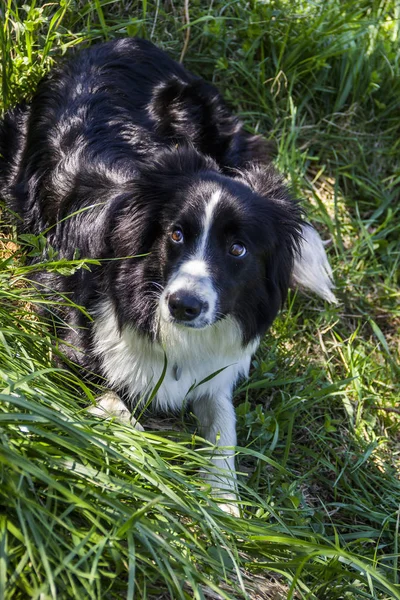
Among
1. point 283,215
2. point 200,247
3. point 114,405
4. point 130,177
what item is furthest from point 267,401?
point 130,177

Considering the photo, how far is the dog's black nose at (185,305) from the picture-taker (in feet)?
9.32

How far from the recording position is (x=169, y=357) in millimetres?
3301

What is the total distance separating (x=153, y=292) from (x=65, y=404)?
0.65 metres

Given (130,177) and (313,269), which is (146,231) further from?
(313,269)

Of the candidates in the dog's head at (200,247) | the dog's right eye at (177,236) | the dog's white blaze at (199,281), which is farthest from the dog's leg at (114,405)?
the dog's right eye at (177,236)

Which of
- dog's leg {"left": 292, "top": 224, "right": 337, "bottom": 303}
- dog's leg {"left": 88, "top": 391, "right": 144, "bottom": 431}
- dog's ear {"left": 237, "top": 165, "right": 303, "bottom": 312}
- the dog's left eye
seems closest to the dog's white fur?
dog's leg {"left": 88, "top": 391, "right": 144, "bottom": 431}

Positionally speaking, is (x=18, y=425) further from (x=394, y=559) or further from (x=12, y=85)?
(x=12, y=85)

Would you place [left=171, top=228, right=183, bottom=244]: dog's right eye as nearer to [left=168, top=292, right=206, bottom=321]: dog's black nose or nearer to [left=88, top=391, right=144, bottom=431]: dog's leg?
[left=168, top=292, right=206, bottom=321]: dog's black nose

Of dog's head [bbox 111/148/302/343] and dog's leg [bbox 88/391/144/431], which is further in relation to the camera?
dog's leg [bbox 88/391/144/431]

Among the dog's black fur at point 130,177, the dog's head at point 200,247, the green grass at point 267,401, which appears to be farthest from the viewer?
the dog's black fur at point 130,177

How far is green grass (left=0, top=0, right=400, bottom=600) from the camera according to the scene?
226 cm

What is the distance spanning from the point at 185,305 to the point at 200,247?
288 millimetres

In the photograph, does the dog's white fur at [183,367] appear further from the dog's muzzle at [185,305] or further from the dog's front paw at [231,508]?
the dog's muzzle at [185,305]

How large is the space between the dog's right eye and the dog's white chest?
36 centimetres
